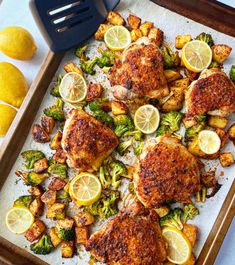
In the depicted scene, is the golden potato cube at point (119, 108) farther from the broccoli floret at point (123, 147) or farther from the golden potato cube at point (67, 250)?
the golden potato cube at point (67, 250)

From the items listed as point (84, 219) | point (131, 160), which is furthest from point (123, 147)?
point (84, 219)

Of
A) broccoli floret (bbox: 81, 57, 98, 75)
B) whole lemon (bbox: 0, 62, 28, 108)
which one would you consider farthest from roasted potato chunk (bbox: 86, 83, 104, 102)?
whole lemon (bbox: 0, 62, 28, 108)

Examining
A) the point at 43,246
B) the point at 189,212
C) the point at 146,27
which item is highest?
the point at 146,27

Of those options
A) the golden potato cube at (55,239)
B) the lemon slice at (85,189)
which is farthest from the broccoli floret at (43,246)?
the lemon slice at (85,189)

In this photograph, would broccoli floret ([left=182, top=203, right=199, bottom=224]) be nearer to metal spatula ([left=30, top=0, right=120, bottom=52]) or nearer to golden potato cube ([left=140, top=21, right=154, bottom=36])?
golden potato cube ([left=140, top=21, right=154, bottom=36])

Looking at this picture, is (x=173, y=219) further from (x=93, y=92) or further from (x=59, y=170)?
(x=93, y=92)

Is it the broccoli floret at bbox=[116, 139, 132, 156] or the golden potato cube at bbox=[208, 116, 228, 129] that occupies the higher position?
the golden potato cube at bbox=[208, 116, 228, 129]
